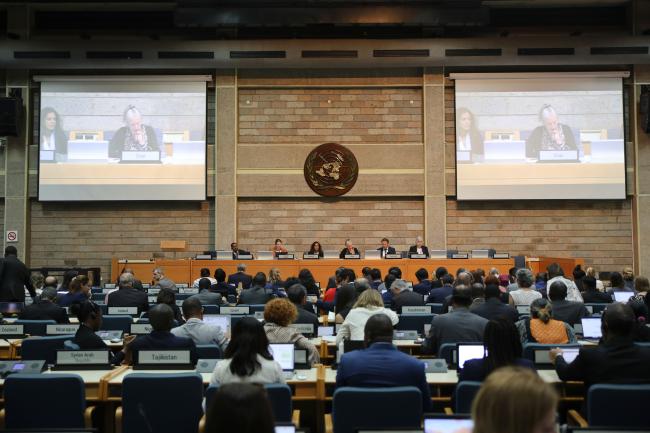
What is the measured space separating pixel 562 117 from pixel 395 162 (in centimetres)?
429

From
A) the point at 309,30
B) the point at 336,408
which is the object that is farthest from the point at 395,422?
the point at 309,30

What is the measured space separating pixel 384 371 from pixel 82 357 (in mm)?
2393

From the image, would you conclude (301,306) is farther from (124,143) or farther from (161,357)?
(124,143)

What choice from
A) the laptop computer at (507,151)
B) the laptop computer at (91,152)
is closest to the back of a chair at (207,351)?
the laptop computer at (91,152)

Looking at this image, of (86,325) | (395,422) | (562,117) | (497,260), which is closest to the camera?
(395,422)

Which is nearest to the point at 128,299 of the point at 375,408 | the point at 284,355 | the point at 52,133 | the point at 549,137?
the point at 284,355

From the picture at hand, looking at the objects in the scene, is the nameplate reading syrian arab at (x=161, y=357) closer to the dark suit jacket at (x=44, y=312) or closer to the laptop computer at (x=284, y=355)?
the laptop computer at (x=284, y=355)

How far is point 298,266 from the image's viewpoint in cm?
1511

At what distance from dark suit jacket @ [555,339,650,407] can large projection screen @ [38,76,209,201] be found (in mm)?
14445

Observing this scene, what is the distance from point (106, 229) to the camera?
18281 millimetres

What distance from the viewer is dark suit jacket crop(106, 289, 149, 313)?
909cm

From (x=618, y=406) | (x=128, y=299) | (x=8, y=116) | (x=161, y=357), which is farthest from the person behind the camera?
(x=8, y=116)

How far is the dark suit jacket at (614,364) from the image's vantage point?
409 centimetres

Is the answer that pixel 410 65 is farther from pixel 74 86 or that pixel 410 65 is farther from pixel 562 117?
pixel 74 86
